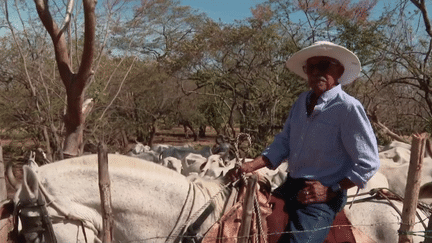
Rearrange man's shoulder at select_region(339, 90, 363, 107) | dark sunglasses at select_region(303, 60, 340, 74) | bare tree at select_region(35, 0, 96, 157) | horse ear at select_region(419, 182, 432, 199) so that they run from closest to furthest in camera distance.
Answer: man's shoulder at select_region(339, 90, 363, 107), dark sunglasses at select_region(303, 60, 340, 74), horse ear at select_region(419, 182, 432, 199), bare tree at select_region(35, 0, 96, 157)

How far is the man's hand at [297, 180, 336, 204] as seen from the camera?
2.48 m

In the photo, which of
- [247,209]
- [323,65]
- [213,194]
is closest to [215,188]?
[213,194]

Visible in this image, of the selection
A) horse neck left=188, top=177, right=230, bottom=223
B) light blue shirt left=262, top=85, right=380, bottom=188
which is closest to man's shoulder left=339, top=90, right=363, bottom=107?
light blue shirt left=262, top=85, right=380, bottom=188

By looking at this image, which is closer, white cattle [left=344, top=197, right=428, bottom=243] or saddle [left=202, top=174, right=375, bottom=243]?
saddle [left=202, top=174, right=375, bottom=243]

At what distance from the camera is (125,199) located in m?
2.44

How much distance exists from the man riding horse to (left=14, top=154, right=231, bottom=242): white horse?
17.3 inches

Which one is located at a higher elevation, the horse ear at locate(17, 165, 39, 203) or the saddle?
the horse ear at locate(17, 165, 39, 203)

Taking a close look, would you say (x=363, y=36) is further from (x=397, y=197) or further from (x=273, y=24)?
(x=397, y=197)

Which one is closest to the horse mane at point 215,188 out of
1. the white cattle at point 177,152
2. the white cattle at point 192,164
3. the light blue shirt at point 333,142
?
the light blue shirt at point 333,142

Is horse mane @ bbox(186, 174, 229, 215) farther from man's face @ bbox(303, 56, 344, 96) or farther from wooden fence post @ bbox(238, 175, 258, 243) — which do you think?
man's face @ bbox(303, 56, 344, 96)

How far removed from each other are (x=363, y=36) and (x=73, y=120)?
7.64m

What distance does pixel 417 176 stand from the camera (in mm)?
2477

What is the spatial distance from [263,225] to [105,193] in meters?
0.87

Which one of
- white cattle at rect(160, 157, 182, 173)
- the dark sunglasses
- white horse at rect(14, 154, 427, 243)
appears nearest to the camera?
white horse at rect(14, 154, 427, 243)
